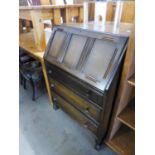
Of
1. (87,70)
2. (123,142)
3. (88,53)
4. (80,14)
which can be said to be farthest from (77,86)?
(80,14)

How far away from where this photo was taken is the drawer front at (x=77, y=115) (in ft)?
4.42

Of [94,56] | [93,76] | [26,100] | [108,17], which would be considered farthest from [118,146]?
[108,17]

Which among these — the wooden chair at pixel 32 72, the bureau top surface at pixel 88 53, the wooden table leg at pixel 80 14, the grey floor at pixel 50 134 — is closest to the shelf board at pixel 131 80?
the bureau top surface at pixel 88 53

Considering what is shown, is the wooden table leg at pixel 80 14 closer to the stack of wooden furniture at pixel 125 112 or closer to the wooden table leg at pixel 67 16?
the wooden table leg at pixel 67 16

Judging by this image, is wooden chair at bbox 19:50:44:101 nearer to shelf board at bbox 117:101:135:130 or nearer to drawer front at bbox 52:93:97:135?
drawer front at bbox 52:93:97:135

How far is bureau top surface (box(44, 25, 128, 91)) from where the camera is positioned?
97 centimetres

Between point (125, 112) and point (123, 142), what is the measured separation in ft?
1.28

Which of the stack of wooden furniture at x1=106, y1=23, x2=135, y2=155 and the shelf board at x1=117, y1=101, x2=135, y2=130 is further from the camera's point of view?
the shelf board at x1=117, y1=101, x2=135, y2=130

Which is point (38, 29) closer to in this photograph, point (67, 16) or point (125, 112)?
point (67, 16)

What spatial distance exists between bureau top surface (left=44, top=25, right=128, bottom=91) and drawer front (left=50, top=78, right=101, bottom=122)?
0.26 m

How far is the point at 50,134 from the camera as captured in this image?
165 centimetres

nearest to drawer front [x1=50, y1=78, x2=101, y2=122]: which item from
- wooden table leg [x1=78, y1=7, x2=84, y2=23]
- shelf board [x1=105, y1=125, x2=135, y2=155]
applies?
shelf board [x1=105, y1=125, x2=135, y2=155]
